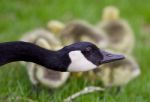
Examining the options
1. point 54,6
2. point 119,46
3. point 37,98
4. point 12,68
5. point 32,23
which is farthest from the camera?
point 54,6

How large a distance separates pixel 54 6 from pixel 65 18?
0.73 ft

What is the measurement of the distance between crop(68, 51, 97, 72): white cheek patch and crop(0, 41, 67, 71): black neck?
8cm

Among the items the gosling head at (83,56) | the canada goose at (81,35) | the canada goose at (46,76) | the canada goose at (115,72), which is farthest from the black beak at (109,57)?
the canada goose at (81,35)

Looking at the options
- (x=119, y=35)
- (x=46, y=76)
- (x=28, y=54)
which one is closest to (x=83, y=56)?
(x=28, y=54)

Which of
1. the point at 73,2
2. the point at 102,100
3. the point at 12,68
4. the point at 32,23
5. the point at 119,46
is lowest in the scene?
the point at 102,100

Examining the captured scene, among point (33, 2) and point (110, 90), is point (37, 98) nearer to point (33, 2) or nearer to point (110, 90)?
point (110, 90)

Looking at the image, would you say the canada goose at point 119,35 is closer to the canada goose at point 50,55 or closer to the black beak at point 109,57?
the black beak at point 109,57

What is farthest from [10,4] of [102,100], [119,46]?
[102,100]

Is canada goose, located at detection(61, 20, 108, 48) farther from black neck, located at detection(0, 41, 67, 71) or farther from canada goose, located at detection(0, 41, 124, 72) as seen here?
black neck, located at detection(0, 41, 67, 71)

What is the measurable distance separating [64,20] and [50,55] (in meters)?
3.32

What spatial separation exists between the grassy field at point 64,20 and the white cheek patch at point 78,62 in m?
0.45

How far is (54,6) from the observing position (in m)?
7.40

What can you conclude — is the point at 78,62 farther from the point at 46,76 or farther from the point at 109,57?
the point at 46,76

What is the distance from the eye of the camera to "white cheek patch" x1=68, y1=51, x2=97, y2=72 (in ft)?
13.2
